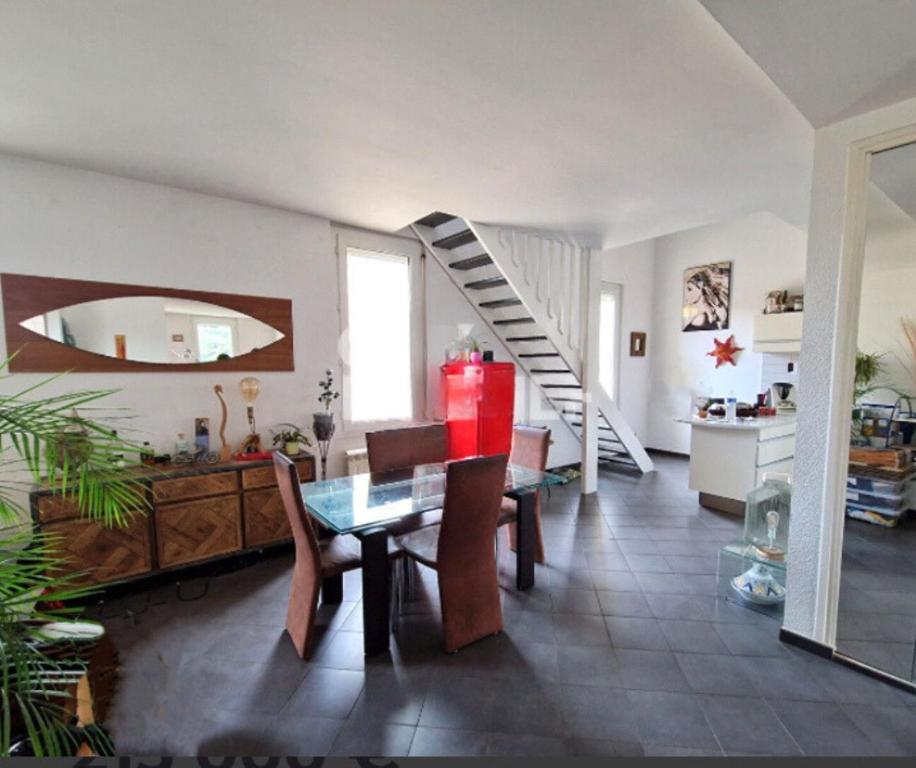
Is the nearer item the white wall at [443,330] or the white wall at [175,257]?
the white wall at [175,257]

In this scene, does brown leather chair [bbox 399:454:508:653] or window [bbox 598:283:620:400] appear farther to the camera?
window [bbox 598:283:620:400]

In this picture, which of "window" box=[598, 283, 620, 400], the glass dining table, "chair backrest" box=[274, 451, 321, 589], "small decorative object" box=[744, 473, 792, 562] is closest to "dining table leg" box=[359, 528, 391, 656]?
the glass dining table

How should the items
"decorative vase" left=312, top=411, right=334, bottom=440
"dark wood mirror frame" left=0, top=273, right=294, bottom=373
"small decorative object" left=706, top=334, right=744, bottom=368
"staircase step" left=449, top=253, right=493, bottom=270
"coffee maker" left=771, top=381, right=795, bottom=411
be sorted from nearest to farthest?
1. "dark wood mirror frame" left=0, top=273, right=294, bottom=373
2. "decorative vase" left=312, top=411, right=334, bottom=440
3. "staircase step" left=449, top=253, right=493, bottom=270
4. "coffee maker" left=771, top=381, right=795, bottom=411
5. "small decorative object" left=706, top=334, right=744, bottom=368

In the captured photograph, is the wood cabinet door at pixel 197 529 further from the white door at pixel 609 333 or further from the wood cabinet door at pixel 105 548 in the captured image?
the white door at pixel 609 333

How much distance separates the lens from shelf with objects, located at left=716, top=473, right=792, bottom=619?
2.19 meters

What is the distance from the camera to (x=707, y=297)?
5320mm

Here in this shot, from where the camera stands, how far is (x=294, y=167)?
2303mm

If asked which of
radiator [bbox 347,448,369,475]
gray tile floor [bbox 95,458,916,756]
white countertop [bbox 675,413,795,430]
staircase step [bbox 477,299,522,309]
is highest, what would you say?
staircase step [bbox 477,299,522,309]

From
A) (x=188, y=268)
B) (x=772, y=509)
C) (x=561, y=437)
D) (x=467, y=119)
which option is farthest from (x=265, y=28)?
(x=561, y=437)

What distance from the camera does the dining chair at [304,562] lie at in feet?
5.87

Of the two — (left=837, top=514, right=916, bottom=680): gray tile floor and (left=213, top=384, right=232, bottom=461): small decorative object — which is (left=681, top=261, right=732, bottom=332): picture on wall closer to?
(left=837, top=514, right=916, bottom=680): gray tile floor

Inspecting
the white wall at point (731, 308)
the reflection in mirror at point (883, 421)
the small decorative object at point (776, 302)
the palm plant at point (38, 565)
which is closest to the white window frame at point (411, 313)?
the palm plant at point (38, 565)

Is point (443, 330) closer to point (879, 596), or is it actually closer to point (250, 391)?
point (250, 391)

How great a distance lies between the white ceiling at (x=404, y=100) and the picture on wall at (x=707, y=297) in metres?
2.75
